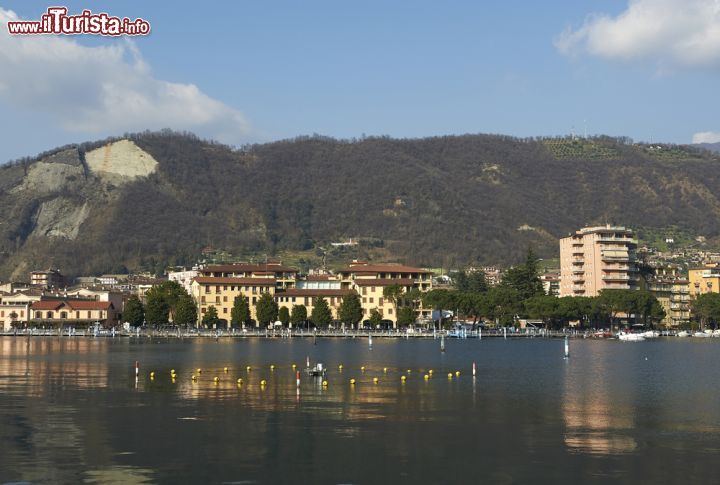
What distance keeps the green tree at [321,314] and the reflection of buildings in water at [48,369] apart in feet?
238

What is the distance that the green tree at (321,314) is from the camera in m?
197

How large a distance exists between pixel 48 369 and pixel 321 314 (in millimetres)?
109555

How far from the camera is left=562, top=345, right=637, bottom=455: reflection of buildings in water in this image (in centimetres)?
4484

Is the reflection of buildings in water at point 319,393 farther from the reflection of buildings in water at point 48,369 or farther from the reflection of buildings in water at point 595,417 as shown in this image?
the reflection of buildings in water at point 595,417

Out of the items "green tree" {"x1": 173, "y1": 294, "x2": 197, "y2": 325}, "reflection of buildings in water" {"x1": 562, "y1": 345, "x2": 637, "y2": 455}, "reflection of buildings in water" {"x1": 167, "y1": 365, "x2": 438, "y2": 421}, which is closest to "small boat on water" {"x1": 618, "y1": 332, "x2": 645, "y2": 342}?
"green tree" {"x1": 173, "y1": 294, "x2": 197, "y2": 325}

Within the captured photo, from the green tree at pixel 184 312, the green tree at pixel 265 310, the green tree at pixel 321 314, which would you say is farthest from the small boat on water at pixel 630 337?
the green tree at pixel 184 312

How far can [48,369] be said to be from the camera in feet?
292

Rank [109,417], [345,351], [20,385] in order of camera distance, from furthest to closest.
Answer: [345,351]
[20,385]
[109,417]

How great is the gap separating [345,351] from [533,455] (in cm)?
9062

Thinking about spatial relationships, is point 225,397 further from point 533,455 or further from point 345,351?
point 345,351

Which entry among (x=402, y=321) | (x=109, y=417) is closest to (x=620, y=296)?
(x=402, y=321)

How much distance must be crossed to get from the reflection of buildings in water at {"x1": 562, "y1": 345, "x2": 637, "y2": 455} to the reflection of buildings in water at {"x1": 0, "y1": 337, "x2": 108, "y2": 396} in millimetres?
33462

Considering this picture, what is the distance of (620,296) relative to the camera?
197m

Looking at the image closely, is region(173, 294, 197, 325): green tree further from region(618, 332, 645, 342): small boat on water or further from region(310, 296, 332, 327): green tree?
region(618, 332, 645, 342): small boat on water
